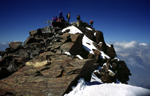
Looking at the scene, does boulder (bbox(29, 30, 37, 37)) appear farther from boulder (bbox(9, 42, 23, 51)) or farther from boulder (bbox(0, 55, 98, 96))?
boulder (bbox(0, 55, 98, 96))

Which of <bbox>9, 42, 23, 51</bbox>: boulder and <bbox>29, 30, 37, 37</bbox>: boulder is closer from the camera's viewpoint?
<bbox>9, 42, 23, 51</bbox>: boulder

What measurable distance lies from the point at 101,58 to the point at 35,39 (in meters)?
15.9

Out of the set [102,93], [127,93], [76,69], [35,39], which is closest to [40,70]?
[76,69]

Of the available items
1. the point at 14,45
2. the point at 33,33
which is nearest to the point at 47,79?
the point at 14,45

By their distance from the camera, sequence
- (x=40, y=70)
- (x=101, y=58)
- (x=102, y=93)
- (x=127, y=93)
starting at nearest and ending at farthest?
1. (x=127, y=93)
2. (x=102, y=93)
3. (x=40, y=70)
4. (x=101, y=58)

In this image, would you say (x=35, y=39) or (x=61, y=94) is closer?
(x=61, y=94)

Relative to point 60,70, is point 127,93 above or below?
below

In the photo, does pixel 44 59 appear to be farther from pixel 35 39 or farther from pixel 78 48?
pixel 35 39

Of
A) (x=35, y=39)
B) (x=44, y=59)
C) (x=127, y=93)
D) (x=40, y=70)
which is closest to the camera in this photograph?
(x=127, y=93)

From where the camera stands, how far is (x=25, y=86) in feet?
20.8

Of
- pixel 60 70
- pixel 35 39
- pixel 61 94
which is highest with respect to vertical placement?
pixel 35 39

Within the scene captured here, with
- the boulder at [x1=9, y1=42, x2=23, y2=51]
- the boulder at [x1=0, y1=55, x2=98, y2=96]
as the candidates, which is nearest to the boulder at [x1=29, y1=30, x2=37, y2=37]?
the boulder at [x1=9, y1=42, x2=23, y2=51]

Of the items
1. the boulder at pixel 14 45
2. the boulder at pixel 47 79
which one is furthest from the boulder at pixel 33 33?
the boulder at pixel 47 79

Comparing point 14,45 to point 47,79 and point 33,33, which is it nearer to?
point 33,33
